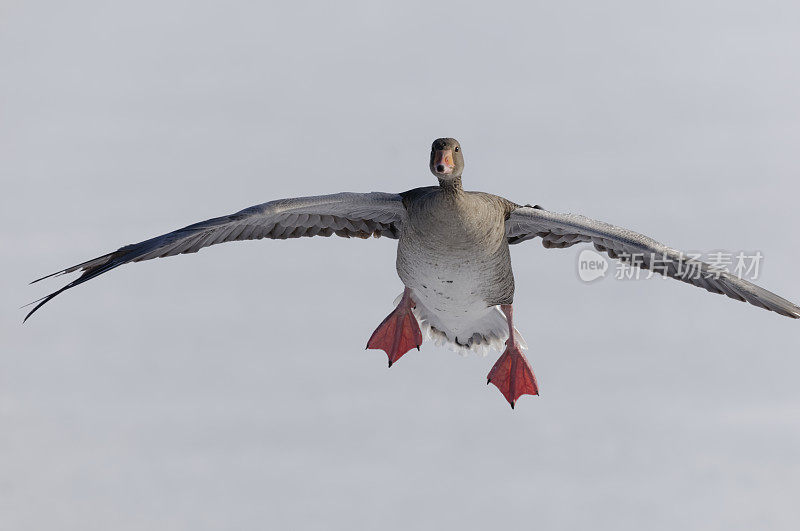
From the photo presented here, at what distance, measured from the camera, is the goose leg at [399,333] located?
14.2 m

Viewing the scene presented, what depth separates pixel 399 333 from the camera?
46.8 ft

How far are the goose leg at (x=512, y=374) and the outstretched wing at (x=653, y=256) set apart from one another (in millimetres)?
1594

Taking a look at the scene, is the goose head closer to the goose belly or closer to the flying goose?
the flying goose

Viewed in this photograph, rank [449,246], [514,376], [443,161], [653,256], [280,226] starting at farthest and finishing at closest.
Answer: [514,376], [280,226], [653,256], [449,246], [443,161]

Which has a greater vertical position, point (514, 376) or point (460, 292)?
point (460, 292)

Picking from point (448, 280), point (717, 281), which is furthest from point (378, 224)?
point (717, 281)

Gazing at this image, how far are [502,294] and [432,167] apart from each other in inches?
82.9

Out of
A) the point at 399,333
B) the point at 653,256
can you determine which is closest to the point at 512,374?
the point at 399,333

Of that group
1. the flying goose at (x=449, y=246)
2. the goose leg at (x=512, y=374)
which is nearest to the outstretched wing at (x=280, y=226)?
the flying goose at (x=449, y=246)

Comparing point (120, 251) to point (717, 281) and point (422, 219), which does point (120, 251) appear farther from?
point (717, 281)

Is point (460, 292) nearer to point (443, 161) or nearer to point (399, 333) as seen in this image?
point (399, 333)

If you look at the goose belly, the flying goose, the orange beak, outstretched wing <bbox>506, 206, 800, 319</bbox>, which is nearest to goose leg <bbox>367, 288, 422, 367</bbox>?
the flying goose

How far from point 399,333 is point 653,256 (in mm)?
3527

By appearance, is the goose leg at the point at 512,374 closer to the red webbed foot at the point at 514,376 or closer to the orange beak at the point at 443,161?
the red webbed foot at the point at 514,376
